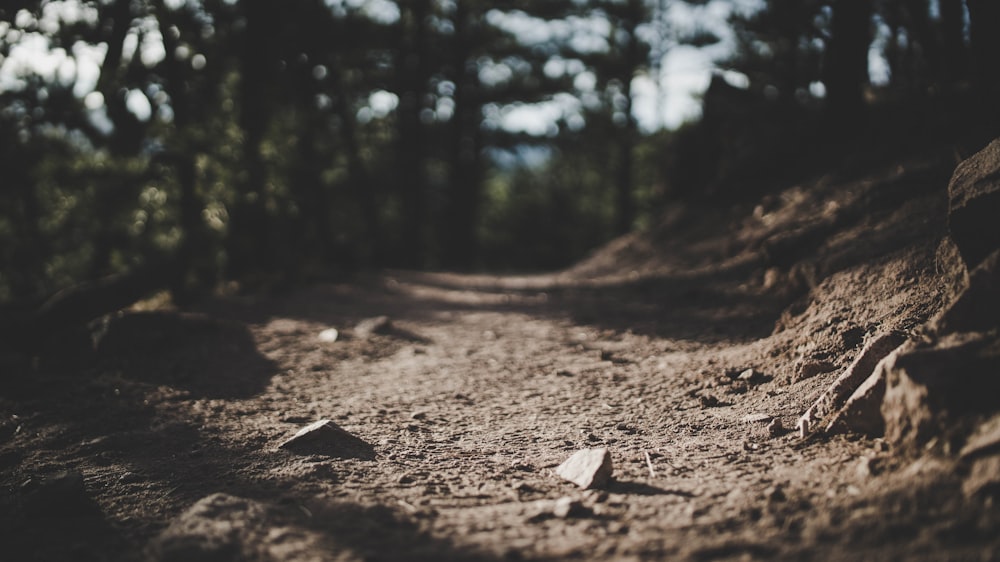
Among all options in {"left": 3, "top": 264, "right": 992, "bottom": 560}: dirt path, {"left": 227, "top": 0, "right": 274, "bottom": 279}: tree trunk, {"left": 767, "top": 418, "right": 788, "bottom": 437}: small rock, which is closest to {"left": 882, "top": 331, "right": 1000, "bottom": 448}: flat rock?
{"left": 3, "top": 264, "right": 992, "bottom": 560}: dirt path

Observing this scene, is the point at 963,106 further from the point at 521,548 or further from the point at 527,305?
the point at 521,548

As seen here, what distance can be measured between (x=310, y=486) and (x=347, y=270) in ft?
28.9

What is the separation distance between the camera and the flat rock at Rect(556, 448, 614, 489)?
93.7 inches

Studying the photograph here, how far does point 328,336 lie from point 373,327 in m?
0.48

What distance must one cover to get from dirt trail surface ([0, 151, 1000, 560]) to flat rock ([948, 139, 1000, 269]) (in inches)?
6.6

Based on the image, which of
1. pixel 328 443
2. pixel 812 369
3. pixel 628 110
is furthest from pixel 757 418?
pixel 628 110

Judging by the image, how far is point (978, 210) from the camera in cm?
239

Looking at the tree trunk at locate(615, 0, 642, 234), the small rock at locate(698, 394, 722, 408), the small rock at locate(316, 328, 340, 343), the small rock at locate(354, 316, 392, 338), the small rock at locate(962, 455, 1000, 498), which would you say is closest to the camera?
the small rock at locate(962, 455, 1000, 498)

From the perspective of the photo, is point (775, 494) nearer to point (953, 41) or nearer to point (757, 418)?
point (757, 418)

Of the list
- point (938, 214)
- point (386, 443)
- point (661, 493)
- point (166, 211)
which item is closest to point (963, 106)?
point (938, 214)

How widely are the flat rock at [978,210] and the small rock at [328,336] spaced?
4.87m

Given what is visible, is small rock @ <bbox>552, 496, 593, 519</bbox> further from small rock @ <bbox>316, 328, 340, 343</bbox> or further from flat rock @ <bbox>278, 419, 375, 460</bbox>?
small rock @ <bbox>316, 328, 340, 343</bbox>

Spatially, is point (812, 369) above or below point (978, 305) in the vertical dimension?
below

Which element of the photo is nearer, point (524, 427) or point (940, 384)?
point (940, 384)
